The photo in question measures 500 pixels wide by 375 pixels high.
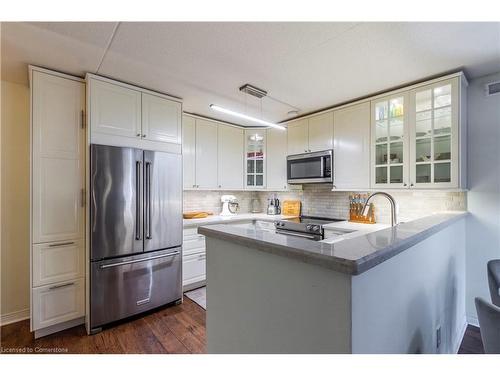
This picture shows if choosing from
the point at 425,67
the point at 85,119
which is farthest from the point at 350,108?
the point at 85,119

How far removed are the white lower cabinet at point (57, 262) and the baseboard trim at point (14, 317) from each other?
0.70m

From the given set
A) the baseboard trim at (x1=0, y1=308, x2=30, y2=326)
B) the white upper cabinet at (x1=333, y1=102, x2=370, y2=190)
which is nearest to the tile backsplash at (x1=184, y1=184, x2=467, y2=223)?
the white upper cabinet at (x1=333, y1=102, x2=370, y2=190)

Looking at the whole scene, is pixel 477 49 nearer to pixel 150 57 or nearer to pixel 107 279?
pixel 150 57

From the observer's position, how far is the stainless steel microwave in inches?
122

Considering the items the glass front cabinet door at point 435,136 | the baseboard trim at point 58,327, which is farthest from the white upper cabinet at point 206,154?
the glass front cabinet door at point 435,136

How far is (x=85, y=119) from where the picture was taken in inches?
89.0

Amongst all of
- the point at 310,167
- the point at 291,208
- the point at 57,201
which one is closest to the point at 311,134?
the point at 310,167

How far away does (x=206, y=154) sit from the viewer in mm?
3500

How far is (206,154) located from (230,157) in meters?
0.42

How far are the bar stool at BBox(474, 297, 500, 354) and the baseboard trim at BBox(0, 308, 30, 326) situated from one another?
3.54 metres

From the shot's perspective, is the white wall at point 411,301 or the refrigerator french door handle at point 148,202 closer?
the white wall at point 411,301

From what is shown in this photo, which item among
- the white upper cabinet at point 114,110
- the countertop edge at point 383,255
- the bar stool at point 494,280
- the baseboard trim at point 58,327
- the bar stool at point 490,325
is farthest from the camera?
the white upper cabinet at point 114,110

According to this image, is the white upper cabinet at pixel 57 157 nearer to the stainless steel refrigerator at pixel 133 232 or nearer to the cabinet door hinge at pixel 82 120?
the cabinet door hinge at pixel 82 120

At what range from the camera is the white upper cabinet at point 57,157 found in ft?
6.73
